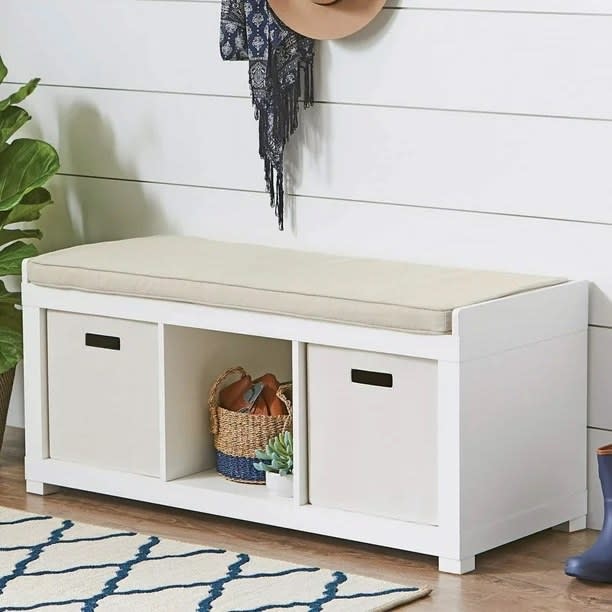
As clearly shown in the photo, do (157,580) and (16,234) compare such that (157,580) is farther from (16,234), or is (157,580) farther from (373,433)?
(16,234)

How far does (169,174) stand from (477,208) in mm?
857

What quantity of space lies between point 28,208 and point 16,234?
0.10 m

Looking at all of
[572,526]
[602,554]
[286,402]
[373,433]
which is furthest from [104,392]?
[602,554]

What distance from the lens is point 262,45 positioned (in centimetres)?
324

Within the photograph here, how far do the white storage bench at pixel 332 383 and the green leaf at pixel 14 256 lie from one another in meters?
0.14

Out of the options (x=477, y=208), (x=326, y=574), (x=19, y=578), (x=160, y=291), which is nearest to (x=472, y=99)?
(x=477, y=208)

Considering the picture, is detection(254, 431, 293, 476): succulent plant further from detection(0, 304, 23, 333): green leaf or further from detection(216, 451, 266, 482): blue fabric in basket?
detection(0, 304, 23, 333): green leaf

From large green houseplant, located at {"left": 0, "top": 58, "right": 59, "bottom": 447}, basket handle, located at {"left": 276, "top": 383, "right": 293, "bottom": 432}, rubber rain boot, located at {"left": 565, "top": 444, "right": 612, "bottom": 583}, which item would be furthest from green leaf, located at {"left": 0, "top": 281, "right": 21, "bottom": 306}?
rubber rain boot, located at {"left": 565, "top": 444, "right": 612, "bottom": 583}

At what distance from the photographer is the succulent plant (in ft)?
10.0

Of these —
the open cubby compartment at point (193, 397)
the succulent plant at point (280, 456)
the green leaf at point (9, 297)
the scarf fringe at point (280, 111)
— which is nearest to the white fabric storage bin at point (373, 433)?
the succulent plant at point (280, 456)

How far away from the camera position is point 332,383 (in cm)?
288

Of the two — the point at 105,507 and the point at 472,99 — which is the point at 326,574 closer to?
the point at 105,507

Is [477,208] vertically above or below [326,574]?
above

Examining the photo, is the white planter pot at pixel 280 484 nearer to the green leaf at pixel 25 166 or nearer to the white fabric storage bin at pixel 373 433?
the white fabric storage bin at pixel 373 433
